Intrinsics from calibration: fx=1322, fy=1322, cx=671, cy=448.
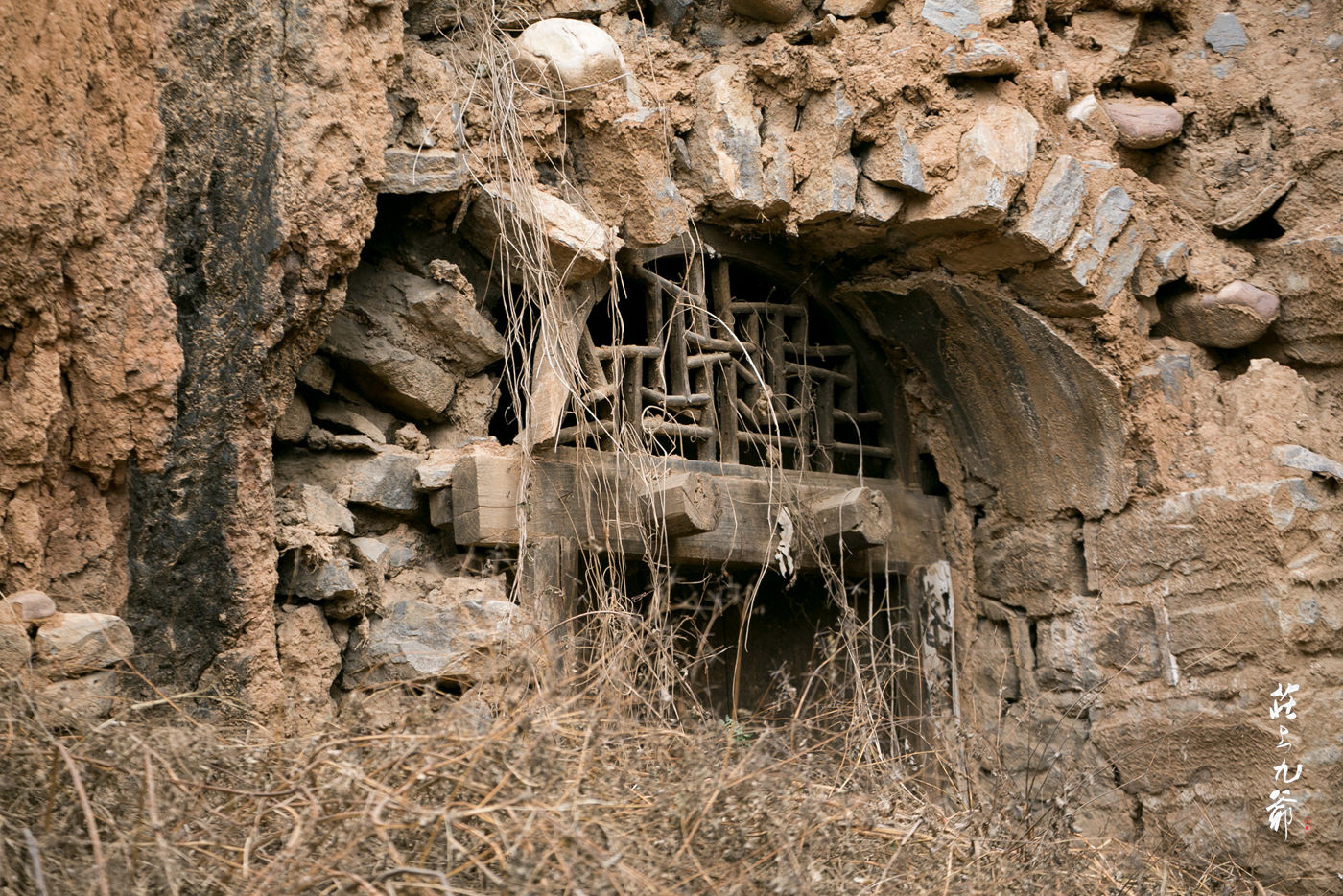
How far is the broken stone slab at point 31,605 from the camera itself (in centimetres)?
241

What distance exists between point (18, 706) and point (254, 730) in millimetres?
566

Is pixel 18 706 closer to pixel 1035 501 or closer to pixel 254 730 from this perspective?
pixel 254 730

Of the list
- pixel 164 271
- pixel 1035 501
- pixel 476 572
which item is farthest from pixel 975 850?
pixel 164 271

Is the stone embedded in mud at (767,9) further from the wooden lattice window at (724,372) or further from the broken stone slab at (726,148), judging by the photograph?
the wooden lattice window at (724,372)

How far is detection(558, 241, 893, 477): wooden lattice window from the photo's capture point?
362 cm

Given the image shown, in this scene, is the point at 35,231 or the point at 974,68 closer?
the point at 35,231

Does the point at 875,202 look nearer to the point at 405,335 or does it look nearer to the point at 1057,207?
the point at 1057,207

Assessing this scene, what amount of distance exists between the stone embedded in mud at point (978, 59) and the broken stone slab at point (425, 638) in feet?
6.51

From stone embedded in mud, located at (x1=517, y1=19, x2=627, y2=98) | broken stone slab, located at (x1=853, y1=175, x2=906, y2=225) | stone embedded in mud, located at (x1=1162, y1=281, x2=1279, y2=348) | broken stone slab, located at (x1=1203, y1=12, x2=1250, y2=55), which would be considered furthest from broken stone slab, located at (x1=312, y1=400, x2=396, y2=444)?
broken stone slab, located at (x1=1203, y1=12, x2=1250, y2=55)

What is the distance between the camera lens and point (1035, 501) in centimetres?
420

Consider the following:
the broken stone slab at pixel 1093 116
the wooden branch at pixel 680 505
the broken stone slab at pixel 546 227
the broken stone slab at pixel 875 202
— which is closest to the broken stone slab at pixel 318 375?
the broken stone slab at pixel 546 227

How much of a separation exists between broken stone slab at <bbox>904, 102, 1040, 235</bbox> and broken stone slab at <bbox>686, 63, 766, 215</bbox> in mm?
475

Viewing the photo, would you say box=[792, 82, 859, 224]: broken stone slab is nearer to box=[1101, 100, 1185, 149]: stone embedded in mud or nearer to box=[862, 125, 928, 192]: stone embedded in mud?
box=[862, 125, 928, 192]: stone embedded in mud

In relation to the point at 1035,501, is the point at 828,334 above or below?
above
